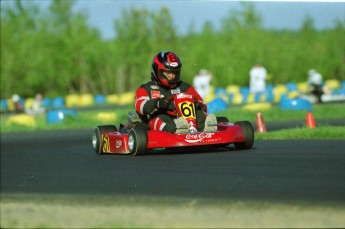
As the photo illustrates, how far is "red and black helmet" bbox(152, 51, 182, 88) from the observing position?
8938 mm

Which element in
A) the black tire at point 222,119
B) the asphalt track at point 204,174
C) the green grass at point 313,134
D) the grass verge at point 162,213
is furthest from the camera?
the black tire at point 222,119

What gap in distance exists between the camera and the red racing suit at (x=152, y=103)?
9.00m

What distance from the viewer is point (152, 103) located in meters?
9.20

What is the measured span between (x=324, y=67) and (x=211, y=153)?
82.5 ft

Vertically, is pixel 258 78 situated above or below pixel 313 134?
above

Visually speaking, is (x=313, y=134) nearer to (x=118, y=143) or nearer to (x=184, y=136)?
(x=184, y=136)

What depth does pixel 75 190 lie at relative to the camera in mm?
7199

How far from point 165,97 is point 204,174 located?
1.90 meters

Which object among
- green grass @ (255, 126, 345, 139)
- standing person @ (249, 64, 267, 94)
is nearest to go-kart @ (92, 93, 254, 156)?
green grass @ (255, 126, 345, 139)

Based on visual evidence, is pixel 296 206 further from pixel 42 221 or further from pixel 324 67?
pixel 324 67

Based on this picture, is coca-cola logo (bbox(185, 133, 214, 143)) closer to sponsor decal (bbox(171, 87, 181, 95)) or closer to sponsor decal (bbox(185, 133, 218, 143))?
sponsor decal (bbox(185, 133, 218, 143))

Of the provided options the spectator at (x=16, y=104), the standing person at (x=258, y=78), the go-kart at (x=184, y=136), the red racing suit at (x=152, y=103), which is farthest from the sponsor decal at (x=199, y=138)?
the spectator at (x=16, y=104)

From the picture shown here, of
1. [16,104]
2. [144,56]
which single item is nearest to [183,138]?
[144,56]

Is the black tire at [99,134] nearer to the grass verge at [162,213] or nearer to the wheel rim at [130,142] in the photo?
the wheel rim at [130,142]
